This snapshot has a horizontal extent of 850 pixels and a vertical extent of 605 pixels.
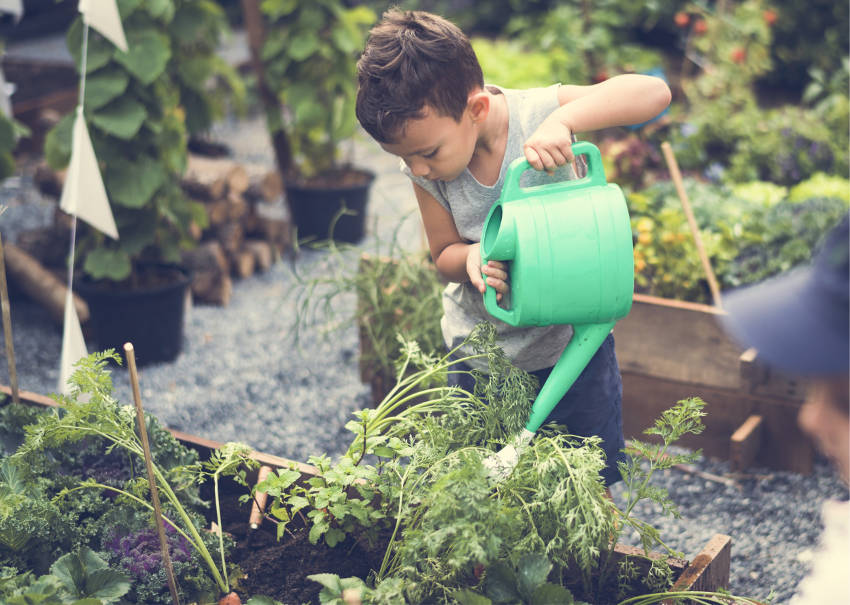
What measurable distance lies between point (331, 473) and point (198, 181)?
98.8 inches

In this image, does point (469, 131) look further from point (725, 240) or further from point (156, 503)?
point (725, 240)

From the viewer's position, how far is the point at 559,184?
141cm

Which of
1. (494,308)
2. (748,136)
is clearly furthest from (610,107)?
(748,136)

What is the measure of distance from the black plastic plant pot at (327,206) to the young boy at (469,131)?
8.07ft

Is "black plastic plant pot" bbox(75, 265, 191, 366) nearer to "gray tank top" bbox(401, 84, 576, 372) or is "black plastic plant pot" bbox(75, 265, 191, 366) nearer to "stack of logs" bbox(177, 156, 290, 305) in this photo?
"stack of logs" bbox(177, 156, 290, 305)

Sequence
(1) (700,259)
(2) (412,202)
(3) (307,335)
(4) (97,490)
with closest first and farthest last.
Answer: (4) (97,490) → (1) (700,259) → (3) (307,335) → (2) (412,202)

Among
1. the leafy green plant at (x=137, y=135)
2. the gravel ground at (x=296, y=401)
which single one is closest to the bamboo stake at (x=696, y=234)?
the gravel ground at (x=296, y=401)

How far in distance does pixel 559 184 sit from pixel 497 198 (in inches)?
8.6

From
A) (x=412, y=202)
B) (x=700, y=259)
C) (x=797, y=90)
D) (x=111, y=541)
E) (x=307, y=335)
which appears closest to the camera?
(x=111, y=541)

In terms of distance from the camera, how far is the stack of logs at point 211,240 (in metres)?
3.42

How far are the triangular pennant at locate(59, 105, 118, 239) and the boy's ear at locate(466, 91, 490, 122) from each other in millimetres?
1096

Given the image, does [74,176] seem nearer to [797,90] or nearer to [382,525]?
[382,525]

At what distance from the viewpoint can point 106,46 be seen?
109 inches

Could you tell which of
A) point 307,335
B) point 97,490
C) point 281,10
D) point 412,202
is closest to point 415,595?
point 97,490
